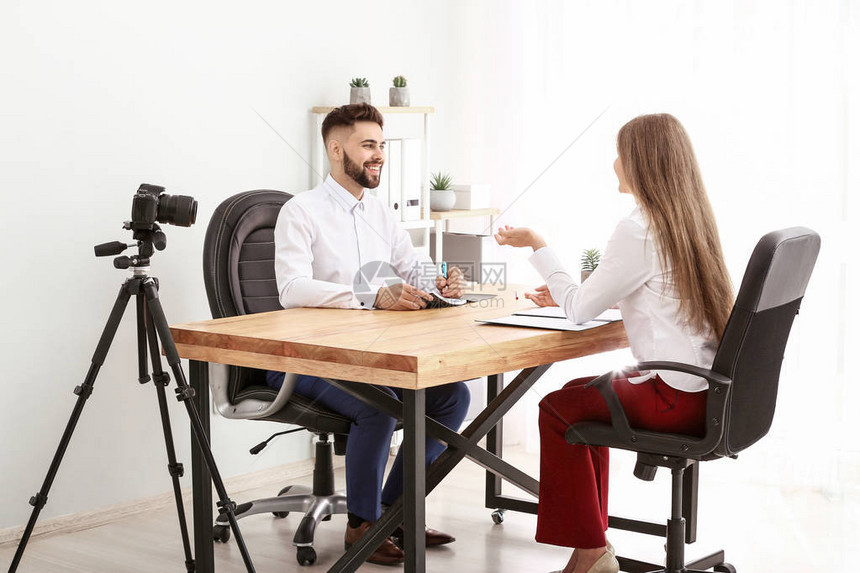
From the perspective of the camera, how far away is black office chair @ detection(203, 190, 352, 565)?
264 cm

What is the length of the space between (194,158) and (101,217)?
404 millimetres

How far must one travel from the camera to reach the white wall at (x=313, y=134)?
2.90m

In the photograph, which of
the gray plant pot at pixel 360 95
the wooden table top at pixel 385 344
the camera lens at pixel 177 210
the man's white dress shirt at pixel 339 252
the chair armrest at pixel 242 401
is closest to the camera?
the wooden table top at pixel 385 344

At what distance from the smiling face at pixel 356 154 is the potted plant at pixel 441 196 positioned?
0.96 metres

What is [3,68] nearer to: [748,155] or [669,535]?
[669,535]

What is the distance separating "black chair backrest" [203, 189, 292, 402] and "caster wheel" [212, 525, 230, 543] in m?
0.47

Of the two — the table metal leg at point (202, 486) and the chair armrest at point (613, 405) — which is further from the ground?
the chair armrest at point (613, 405)

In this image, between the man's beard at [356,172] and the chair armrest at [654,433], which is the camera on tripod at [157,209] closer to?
the man's beard at [356,172]

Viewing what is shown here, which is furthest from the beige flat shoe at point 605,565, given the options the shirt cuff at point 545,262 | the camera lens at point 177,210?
the camera lens at point 177,210

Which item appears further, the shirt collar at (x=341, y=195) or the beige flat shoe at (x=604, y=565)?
the shirt collar at (x=341, y=195)

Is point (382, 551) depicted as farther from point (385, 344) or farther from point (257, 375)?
point (385, 344)

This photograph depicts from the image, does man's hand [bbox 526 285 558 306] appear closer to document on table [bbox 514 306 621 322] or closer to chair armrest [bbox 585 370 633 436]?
document on table [bbox 514 306 621 322]

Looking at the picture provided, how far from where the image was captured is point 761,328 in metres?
2.10

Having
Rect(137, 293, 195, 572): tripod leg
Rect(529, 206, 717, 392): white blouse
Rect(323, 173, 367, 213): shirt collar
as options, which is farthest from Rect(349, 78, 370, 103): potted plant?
Rect(529, 206, 717, 392): white blouse
